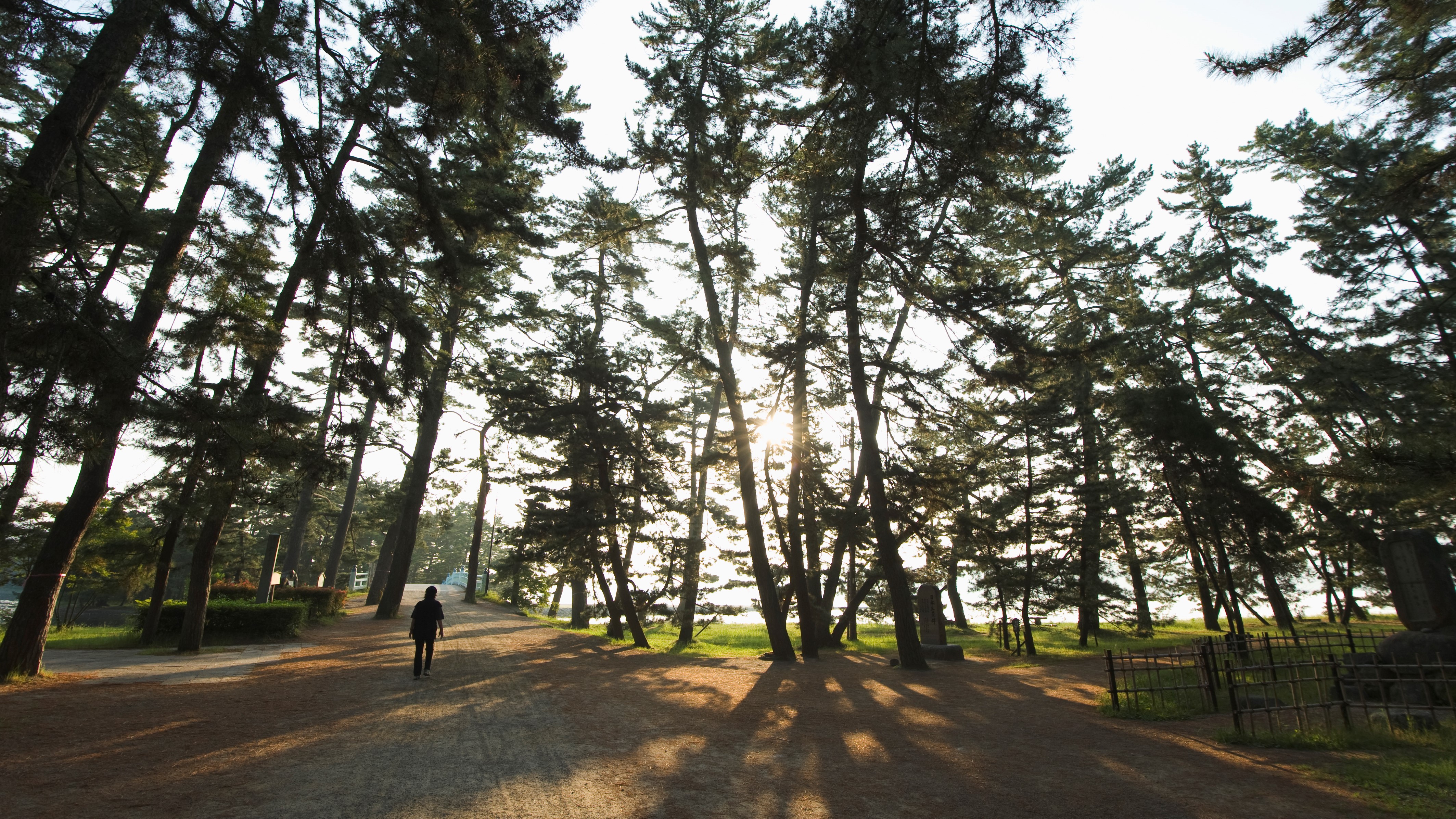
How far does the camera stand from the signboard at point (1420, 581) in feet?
33.0

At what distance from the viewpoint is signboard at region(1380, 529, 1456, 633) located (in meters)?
10.1

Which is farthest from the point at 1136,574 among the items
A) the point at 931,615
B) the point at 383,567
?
the point at 383,567

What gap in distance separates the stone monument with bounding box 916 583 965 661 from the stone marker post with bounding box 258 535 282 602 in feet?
59.9

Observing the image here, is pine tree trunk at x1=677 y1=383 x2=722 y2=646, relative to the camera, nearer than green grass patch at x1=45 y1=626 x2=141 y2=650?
No

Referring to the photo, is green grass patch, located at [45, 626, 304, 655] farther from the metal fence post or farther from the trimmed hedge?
the metal fence post

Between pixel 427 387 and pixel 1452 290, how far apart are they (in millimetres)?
14560

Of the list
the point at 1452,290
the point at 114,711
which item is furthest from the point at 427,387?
the point at 1452,290

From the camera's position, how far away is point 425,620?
974 cm

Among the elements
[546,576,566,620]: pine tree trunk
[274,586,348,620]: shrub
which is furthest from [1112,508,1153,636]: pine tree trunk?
[274,586,348,620]: shrub

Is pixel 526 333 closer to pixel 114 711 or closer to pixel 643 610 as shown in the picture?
pixel 643 610

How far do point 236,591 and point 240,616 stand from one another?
5.74 m

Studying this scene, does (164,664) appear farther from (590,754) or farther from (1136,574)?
(1136,574)

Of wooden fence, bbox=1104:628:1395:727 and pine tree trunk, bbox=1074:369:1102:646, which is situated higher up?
pine tree trunk, bbox=1074:369:1102:646

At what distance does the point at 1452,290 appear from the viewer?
920 centimetres
